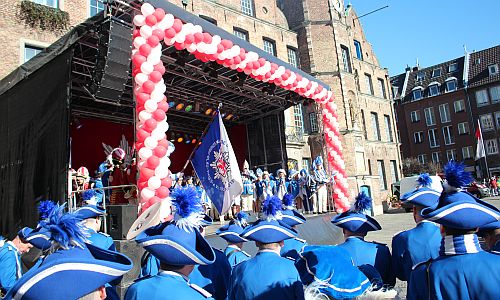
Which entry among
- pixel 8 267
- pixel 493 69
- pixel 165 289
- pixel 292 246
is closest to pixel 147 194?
pixel 8 267

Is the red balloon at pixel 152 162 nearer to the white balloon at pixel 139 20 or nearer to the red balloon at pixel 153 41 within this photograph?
the red balloon at pixel 153 41

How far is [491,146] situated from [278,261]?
46959 mm

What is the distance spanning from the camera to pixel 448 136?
4447 cm

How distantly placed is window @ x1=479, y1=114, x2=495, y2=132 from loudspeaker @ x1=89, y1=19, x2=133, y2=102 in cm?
4481

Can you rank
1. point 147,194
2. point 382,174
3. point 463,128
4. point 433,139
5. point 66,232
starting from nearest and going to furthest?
point 66,232 → point 147,194 → point 382,174 → point 463,128 → point 433,139

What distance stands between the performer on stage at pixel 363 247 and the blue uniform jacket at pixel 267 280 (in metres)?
0.82

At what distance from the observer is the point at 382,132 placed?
102ft

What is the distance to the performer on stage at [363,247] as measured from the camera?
3.87 m

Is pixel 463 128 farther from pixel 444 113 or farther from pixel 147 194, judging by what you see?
pixel 147 194

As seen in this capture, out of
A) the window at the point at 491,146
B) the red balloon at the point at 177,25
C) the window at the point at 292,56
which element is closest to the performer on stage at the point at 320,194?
the red balloon at the point at 177,25

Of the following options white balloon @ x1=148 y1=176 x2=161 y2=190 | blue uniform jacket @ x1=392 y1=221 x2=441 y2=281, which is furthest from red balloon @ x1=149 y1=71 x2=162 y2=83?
blue uniform jacket @ x1=392 y1=221 x2=441 y2=281

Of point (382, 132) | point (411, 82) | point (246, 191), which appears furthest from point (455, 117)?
point (246, 191)

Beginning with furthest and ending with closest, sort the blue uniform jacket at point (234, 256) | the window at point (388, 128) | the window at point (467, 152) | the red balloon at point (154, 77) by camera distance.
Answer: the window at point (467, 152) < the window at point (388, 128) < the red balloon at point (154, 77) < the blue uniform jacket at point (234, 256)

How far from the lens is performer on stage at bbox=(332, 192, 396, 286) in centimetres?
387
